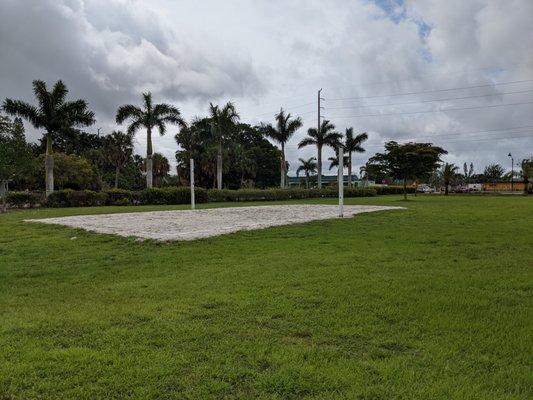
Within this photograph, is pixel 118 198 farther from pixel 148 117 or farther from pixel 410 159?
pixel 410 159

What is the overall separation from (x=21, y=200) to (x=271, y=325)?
95.4ft

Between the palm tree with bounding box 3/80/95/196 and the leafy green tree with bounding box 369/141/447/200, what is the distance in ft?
76.1

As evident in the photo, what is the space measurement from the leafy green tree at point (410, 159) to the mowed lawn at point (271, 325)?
27.4 meters

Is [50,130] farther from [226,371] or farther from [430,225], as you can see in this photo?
[226,371]

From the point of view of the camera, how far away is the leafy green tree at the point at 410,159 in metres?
34.5

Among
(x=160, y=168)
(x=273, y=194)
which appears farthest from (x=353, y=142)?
(x=160, y=168)

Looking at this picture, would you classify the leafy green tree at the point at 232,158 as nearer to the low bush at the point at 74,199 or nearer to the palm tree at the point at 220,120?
the palm tree at the point at 220,120

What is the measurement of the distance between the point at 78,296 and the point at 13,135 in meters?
29.3

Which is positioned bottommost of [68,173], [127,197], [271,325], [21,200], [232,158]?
[271,325]

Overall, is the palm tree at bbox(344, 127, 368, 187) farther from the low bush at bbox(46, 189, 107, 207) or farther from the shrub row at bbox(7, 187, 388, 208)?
the low bush at bbox(46, 189, 107, 207)

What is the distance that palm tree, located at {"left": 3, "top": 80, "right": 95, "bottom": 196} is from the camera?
31531mm

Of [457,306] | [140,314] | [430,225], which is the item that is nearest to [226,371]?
[140,314]

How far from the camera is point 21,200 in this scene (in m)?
28.7

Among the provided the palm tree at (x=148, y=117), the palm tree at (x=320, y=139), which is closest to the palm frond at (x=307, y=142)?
the palm tree at (x=320, y=139)
